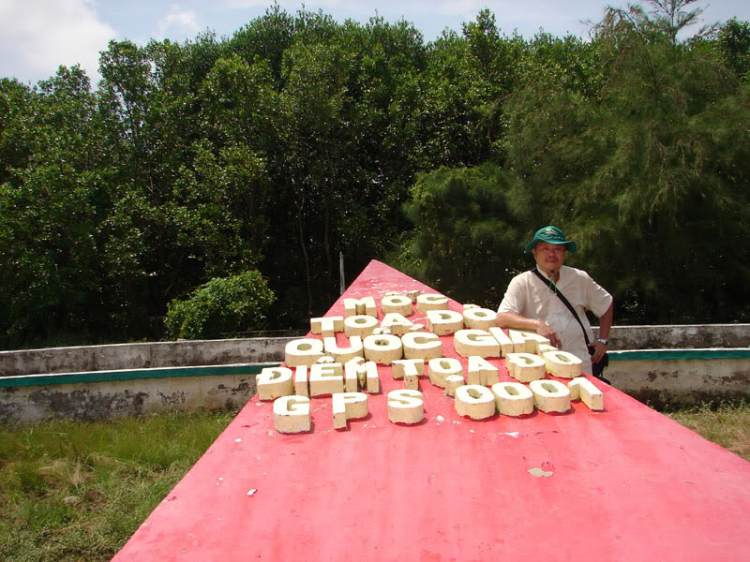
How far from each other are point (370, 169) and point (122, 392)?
1009 centimetres

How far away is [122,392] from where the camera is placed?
680cm

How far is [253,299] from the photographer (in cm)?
1055

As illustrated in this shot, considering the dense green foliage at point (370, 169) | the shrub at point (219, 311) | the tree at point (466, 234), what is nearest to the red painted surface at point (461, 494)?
the dense green foliage at point (370, 169)

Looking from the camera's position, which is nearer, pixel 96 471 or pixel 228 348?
pixel 96 471

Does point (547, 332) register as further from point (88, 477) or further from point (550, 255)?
point (88, 477)

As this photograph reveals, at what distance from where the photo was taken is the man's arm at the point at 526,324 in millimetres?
3553

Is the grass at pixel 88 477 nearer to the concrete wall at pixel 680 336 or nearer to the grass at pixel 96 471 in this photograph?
the grass at pixel 96 471

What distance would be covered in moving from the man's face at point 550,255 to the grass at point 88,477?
11.1 feet

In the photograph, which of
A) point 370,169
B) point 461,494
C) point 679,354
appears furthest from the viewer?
point 370,169

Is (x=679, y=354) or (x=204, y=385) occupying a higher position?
(x=679, y=354)

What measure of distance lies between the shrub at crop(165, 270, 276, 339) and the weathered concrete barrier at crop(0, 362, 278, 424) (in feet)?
9.34

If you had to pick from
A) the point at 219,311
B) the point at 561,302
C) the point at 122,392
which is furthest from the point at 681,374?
the point at 219,311

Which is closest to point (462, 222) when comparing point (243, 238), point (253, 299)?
point (253, 299)

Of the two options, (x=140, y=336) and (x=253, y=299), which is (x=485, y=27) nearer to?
(x=253, y=299)
